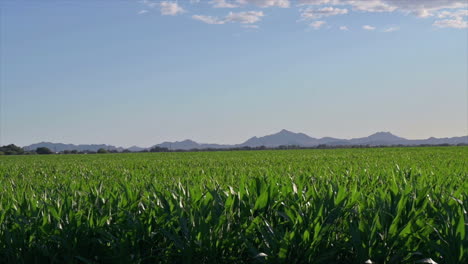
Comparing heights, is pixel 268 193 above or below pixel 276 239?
above

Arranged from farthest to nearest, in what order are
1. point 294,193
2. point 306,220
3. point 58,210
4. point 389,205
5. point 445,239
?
point 294,193, point 58,210, point 389,205, point 306,220, point 445,239

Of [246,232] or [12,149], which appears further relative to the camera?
[12,149]

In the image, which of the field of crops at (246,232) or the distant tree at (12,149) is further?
the distant tree at (12,149)

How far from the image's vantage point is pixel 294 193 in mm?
5059

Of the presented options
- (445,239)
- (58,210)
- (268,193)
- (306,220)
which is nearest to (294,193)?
(268,193)

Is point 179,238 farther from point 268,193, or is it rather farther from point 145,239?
point 268,193

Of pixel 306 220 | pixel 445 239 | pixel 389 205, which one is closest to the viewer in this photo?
pixel 445 239

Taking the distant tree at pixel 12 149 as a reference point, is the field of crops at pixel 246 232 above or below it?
below

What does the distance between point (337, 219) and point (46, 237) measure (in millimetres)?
2760

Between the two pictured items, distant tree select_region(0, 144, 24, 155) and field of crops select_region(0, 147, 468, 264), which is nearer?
field of crops select_region(0, 147, 468, 264)

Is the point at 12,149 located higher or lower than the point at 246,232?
higher

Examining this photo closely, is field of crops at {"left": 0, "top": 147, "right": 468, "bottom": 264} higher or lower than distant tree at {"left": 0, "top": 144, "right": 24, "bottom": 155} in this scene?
lower

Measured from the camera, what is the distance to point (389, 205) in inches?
174

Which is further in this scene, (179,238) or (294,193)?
(294,193)
